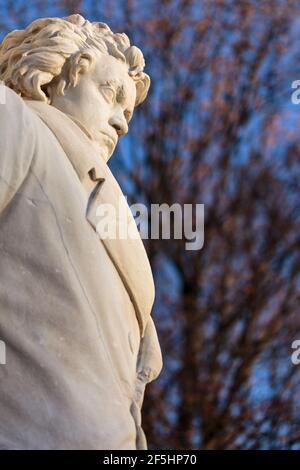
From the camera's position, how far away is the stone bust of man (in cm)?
396

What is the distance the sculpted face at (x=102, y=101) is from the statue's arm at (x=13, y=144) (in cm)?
35

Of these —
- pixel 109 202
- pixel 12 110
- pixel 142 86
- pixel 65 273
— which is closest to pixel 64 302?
pixel 65 273

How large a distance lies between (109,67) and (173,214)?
7403 mm

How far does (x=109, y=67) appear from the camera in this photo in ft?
15.4

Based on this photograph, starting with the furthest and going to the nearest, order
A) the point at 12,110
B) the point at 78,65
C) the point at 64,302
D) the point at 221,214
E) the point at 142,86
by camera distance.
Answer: the point at 221,214 → the point at 142,86 → the point at 78,65 → the point at 12,110 → the point at 64,302

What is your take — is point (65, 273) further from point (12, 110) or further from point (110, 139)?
point (110, 139)

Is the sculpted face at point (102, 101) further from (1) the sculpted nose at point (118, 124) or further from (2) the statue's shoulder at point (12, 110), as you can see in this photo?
(2) the statue's shoulder at point (12, 110)

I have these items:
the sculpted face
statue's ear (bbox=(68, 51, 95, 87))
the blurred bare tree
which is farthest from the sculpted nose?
the blurred bare tree

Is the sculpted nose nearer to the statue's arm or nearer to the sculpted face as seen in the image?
the sculpted face

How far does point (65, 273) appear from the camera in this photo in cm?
412

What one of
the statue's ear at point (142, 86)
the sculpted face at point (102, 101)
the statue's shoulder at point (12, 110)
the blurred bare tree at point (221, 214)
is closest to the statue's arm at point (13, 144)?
the statue's shoulder at point (12, 110)

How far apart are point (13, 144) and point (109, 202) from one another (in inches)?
13.5

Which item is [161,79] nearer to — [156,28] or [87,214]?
[156,28]

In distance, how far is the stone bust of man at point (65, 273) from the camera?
3.96 m
